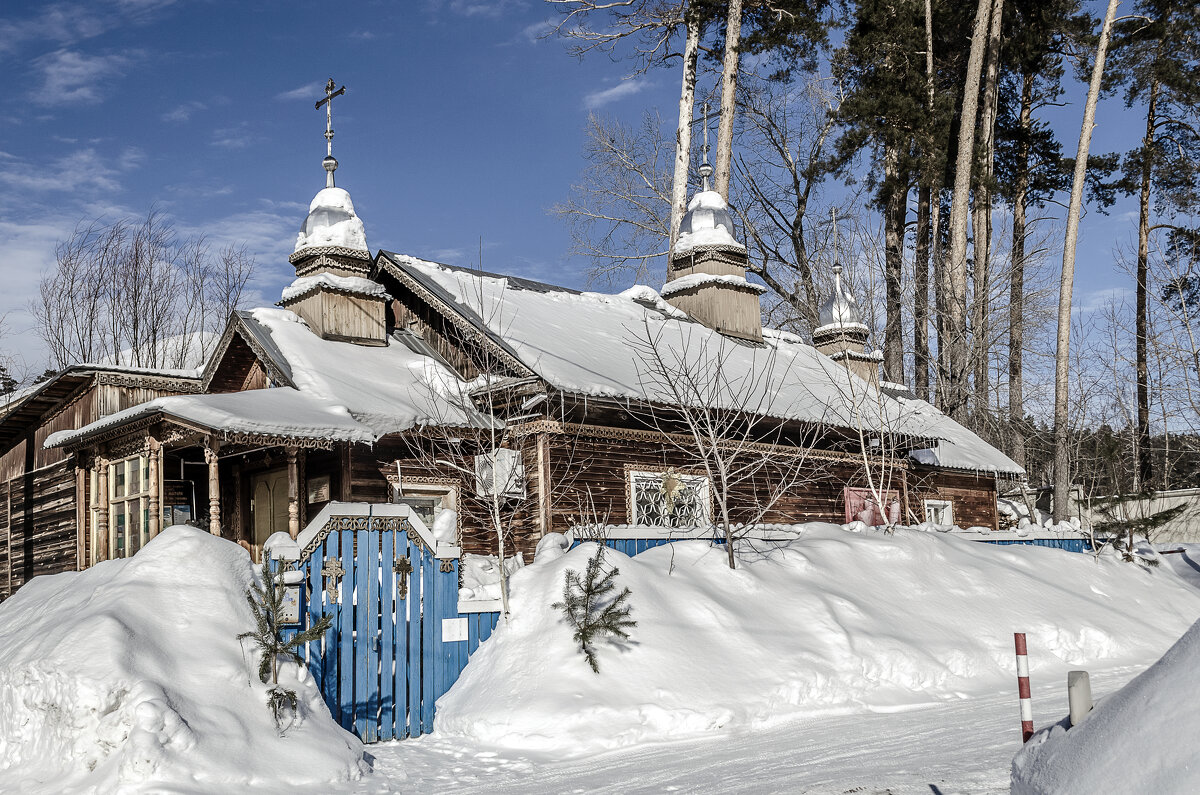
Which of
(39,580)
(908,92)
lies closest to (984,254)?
(908,92)

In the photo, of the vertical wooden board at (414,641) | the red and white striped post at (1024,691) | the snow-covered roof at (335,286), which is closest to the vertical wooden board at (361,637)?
the vertical wooden board at (414,641)

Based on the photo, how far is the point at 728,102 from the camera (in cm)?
2642

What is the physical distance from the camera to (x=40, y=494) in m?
18.7

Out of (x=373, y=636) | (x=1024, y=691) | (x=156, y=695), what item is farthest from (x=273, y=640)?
(x=1024, y=691)

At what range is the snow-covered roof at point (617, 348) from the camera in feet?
48.8

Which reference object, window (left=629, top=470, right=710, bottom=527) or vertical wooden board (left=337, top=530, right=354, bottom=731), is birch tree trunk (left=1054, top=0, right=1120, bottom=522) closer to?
window (left=629, top=470, right=710, bottom=527)

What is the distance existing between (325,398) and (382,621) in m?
5.26

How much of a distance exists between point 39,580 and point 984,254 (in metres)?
25.4

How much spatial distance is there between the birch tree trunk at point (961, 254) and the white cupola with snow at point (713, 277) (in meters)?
6.97

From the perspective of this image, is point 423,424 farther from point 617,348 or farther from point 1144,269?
point 1144,269

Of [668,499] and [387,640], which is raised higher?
[668,499]

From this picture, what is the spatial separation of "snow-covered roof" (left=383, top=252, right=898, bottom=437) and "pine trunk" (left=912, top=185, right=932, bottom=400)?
8.15 m

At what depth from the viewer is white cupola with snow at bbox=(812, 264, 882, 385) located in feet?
80.8

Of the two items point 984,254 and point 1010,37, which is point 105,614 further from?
point 1010,37
